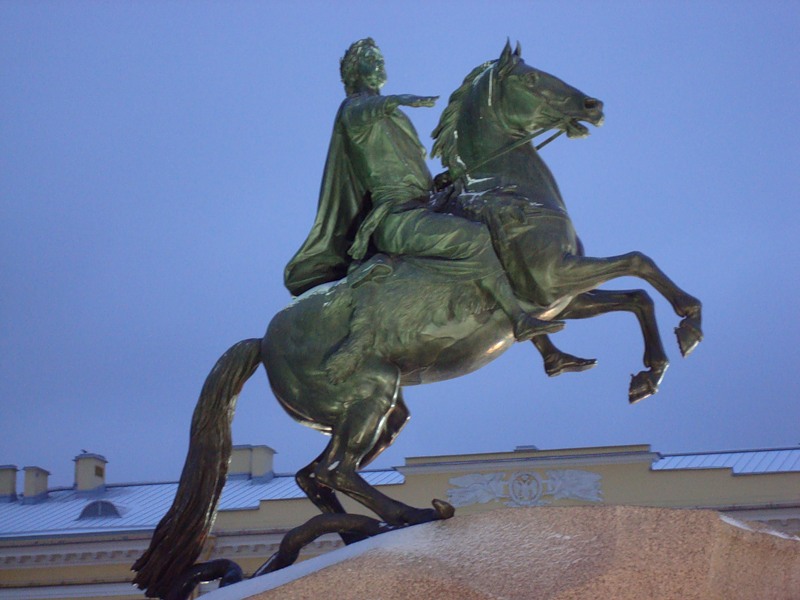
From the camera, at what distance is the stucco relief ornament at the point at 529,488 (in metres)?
24.7

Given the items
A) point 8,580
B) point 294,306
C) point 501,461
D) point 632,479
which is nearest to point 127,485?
point 8,580

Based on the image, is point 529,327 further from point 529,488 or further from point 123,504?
point 123,504

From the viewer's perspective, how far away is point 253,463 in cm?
2823

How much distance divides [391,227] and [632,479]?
65.0ft

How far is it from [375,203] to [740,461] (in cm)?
2087

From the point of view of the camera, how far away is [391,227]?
19.2ft

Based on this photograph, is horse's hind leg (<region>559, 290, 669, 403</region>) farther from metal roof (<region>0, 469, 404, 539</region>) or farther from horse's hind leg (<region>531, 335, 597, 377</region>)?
metal roof (<region>0, 469, 404, 539</region>)

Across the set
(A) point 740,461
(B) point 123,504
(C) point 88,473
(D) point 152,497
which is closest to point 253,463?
(D) point 152,497

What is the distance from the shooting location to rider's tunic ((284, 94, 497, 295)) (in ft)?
18.7

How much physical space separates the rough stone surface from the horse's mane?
1.91 m

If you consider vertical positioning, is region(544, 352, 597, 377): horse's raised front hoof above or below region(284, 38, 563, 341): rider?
below

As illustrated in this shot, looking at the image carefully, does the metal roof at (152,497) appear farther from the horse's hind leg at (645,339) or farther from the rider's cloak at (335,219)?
the horse's hind leg at (645,339)

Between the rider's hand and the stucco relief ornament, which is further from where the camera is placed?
the stucco relief ornament

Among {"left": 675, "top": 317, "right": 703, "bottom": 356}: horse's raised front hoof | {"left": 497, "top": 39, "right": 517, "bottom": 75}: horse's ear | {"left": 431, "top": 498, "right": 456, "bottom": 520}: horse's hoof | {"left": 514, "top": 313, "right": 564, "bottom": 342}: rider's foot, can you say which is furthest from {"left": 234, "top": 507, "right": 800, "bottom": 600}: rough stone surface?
{"left": 497, "top": 39, "right": 517, "bottom": 75}: horse's ear
